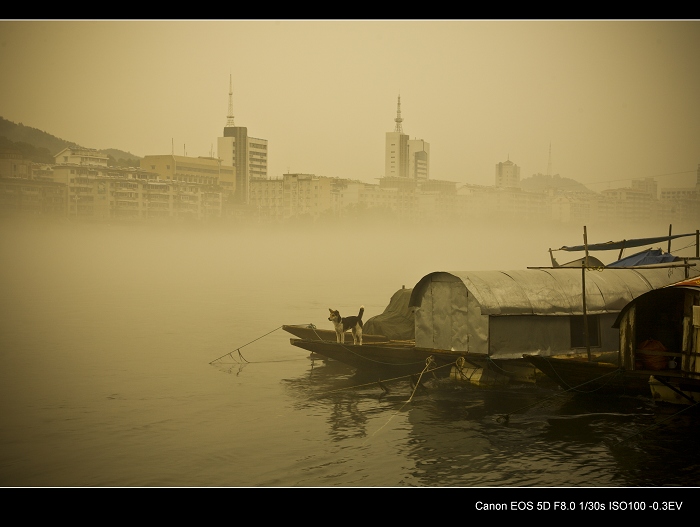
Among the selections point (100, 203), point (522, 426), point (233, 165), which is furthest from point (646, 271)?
point (233, 165)

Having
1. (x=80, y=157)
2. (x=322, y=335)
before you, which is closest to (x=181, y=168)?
(x=80, y=157)

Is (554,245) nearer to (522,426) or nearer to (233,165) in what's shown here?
(233,165)

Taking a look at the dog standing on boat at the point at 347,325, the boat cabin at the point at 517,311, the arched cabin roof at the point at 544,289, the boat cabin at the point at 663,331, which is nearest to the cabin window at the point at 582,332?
the boat cabin at the point at 517,311

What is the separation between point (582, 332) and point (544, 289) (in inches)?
67.4

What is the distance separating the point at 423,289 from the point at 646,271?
708cm

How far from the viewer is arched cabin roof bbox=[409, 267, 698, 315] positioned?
20047 millimetres

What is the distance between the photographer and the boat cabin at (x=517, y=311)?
65.6 ft

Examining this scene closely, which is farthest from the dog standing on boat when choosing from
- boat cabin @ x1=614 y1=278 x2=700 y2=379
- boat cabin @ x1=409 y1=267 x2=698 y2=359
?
boat cabin @ x1=614 y1=278 x2=700 y2=379

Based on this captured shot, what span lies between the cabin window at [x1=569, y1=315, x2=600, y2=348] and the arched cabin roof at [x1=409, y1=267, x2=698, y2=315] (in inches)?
12.8

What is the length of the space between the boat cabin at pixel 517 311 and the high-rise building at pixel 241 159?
14039 centimetres

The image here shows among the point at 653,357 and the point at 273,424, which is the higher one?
the point at 653,357

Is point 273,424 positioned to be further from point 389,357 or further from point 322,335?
point 322,335

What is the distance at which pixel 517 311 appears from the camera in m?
20.0

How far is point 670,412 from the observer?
17.2m
